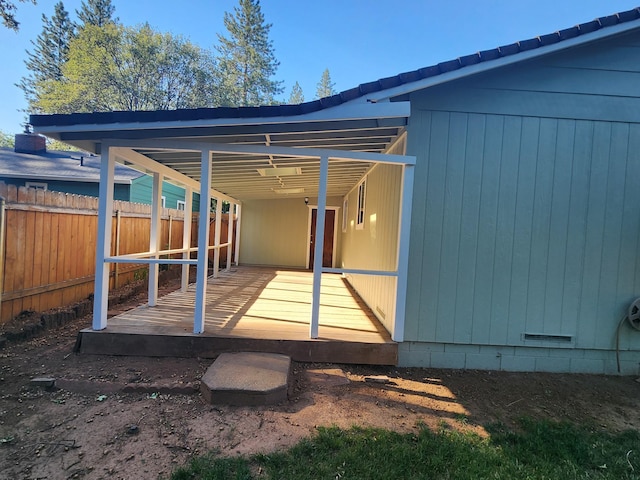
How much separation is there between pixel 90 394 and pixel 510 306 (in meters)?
4.32

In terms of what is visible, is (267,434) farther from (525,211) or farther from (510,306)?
(525,211)

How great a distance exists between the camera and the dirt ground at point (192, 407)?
2.24 meters

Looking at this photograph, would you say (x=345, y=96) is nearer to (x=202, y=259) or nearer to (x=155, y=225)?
(x=202, y=259)

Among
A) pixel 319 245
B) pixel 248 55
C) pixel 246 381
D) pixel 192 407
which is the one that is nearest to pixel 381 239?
pixel 319 245

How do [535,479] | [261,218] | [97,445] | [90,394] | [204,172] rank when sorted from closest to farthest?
[535,479] → [97,445] → [90,394] → [204,172] → [261,218]

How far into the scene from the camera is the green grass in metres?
2.12

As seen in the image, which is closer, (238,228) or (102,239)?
(102,239)

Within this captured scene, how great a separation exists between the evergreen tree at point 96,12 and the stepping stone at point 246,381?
3124 cm

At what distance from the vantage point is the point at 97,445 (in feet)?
7.54

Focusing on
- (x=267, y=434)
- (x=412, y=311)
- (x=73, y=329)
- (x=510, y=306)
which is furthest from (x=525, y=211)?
(x=73, y=329)

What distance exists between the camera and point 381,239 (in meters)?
5.32

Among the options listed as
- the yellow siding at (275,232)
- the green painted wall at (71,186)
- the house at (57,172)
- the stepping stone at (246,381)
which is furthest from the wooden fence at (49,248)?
the yellow siding at (275,232)

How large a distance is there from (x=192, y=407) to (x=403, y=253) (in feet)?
8.31

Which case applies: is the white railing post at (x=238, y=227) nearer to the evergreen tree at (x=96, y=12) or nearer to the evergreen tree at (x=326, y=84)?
the evergreen tree at (x=96, y=12)
